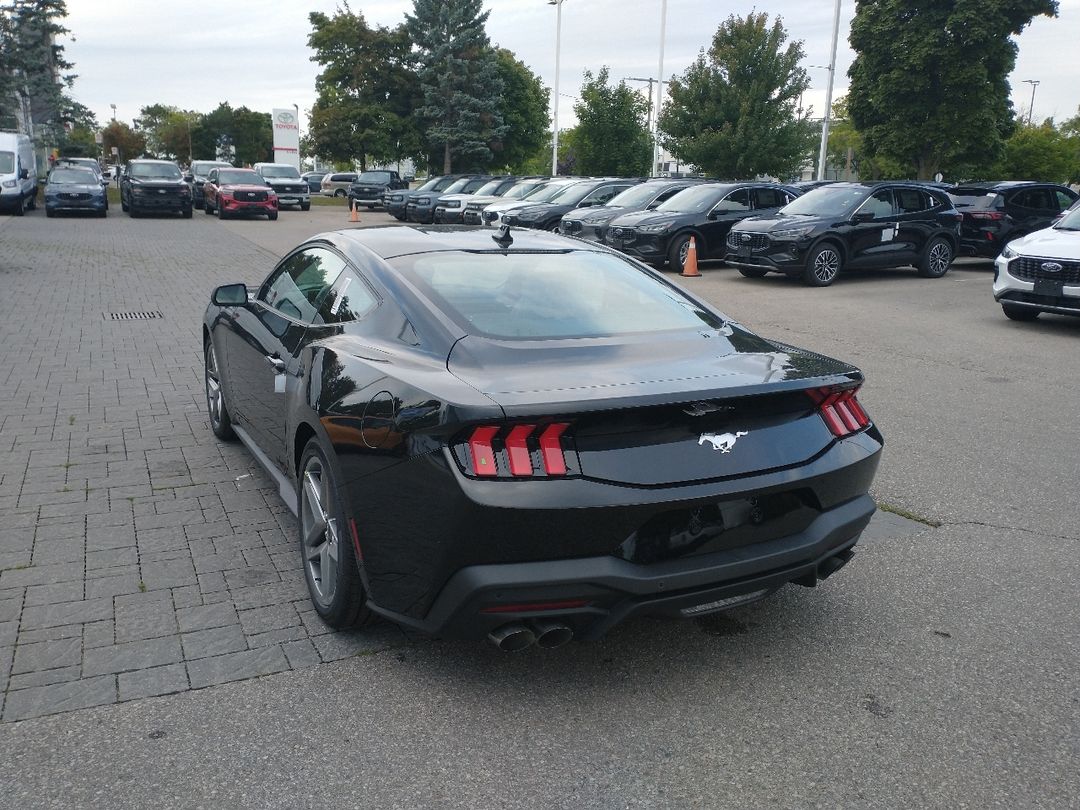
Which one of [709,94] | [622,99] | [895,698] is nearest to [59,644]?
[895,698]

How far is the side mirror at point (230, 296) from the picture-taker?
5027mm

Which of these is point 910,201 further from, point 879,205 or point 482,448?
point 482,448

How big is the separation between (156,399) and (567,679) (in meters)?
5.05

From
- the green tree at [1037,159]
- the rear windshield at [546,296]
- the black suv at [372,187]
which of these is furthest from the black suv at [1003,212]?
the green tree at [1037,159]

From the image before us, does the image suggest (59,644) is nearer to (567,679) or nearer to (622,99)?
(567,679)

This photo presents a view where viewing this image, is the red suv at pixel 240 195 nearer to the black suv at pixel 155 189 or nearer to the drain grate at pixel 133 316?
the black suv at pixel 155 189

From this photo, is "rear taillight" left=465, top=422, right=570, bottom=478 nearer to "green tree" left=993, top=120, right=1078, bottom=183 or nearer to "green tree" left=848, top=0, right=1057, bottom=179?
"green tree" left=848, top=0, right=1057, bottom=179

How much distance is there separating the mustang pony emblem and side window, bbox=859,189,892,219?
45.6 ft

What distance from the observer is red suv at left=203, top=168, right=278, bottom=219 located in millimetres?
30953

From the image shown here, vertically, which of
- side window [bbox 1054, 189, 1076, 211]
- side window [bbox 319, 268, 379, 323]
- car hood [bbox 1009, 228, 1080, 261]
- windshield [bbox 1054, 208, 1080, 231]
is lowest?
side window [bbox 319, 268, 379, 323]

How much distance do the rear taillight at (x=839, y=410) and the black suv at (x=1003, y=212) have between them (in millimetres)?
15962

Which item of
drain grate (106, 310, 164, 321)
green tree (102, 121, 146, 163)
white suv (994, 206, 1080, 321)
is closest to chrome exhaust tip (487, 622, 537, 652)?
drain grate (106, 310, 164, 321)

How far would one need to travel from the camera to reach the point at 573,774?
8.98ft

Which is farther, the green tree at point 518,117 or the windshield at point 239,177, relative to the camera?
the green tree at point 518,117
